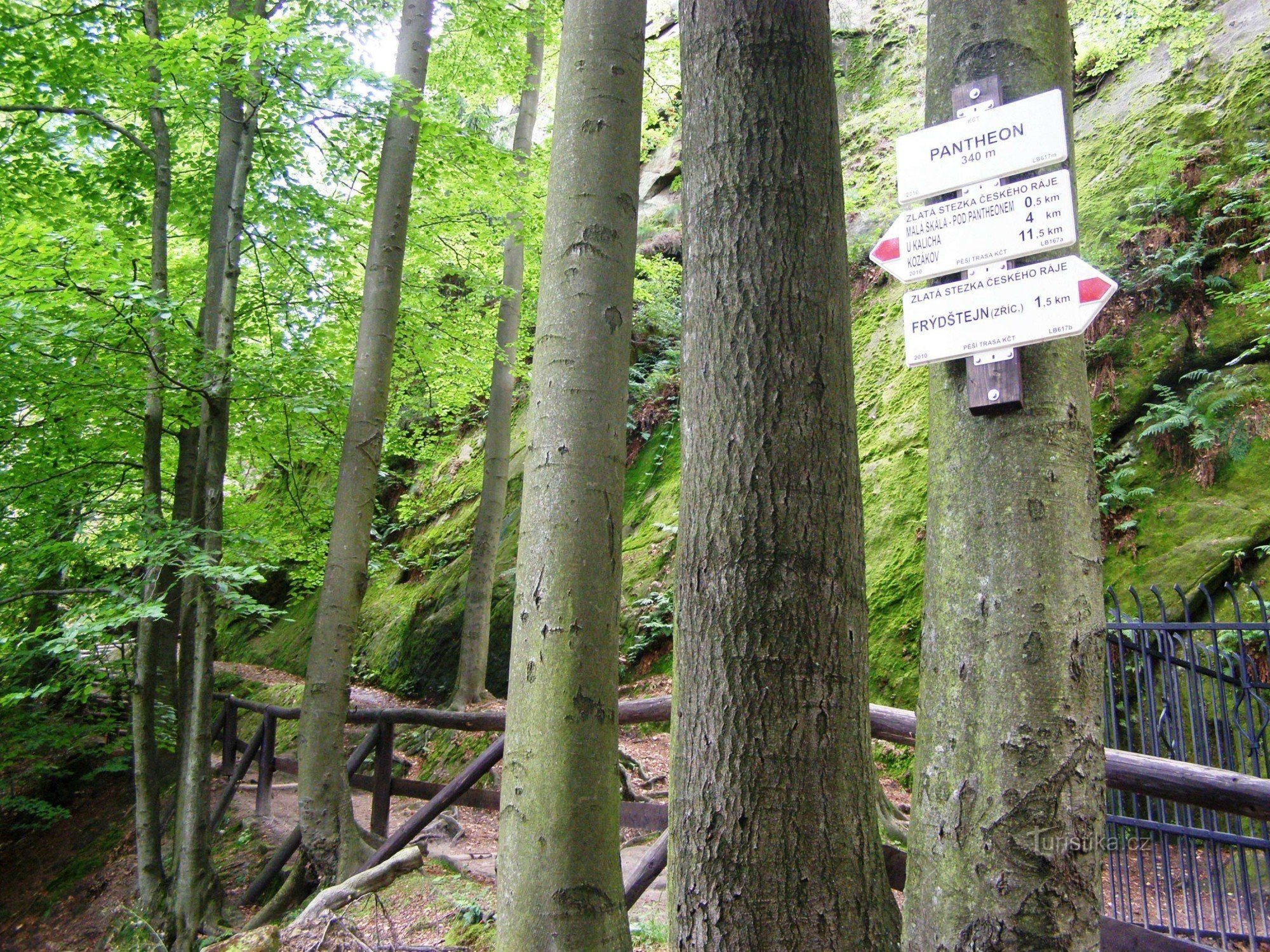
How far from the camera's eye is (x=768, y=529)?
2139 mm

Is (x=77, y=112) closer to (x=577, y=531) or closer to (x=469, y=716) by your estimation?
(x=469, y=716)

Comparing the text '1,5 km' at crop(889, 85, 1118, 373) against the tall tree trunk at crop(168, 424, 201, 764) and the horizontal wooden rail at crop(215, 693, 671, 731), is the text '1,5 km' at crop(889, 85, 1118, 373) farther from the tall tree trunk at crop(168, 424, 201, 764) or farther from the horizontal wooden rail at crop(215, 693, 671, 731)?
the tall tree trunk at crop(168, 424, 201, 764)

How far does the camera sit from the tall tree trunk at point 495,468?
9.88m

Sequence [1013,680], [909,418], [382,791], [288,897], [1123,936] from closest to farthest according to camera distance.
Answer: [1013,680]
[1123,936]
[288,897]
[382,791]
[909,418]

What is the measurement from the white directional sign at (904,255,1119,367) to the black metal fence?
2324 mm

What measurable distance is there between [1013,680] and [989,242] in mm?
1079

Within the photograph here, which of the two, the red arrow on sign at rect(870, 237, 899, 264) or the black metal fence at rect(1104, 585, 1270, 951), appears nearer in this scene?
the red arrow on sign at rect(870, 237, 899, 264)

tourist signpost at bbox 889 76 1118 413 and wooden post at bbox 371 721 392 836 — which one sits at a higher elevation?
tourist signpost at bbox 889 76 1118 413

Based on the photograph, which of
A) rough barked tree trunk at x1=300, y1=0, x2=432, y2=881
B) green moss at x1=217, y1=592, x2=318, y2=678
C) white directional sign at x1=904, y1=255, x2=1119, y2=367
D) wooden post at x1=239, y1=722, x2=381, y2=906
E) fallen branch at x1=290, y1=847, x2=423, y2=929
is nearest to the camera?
white directional sign at x1=904, y1=255, x2=1119, y2=367

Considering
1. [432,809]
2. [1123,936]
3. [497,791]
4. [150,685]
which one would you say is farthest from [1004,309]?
[150,685]

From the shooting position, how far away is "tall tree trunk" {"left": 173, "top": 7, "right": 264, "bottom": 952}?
5582mm

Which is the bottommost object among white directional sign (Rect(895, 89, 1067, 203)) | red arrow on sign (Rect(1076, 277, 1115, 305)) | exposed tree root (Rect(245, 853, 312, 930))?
exposed tree root (Rect(245, 853, 312, 930))

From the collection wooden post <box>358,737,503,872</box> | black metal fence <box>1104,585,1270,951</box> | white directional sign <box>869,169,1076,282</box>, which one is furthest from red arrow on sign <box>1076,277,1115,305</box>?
wooden post <box>358,737,503,872</box>

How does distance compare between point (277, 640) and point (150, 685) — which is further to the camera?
point (277, 640)
